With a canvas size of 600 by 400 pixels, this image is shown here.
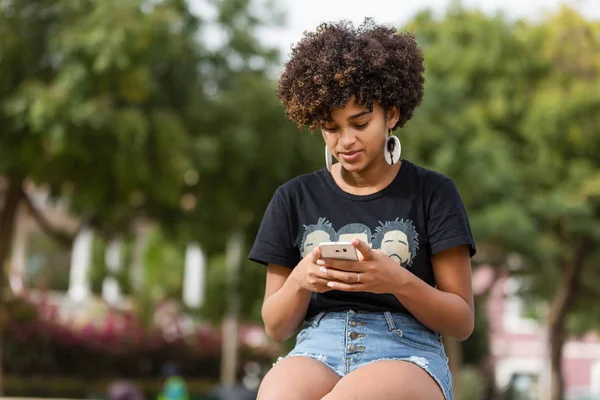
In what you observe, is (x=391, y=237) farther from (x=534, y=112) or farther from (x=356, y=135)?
(x=534, y=112)

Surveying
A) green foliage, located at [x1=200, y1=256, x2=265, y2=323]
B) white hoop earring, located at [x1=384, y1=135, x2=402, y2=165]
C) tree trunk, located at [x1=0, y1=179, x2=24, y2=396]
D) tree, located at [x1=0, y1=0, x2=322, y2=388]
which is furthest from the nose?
green foliage, located at [x1=200, y1=256, x2=265, y2=323]

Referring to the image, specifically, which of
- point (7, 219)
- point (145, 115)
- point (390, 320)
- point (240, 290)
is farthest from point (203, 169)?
point (390, 320)

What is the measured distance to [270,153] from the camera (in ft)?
37.8

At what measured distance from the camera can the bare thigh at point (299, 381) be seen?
7.84ft

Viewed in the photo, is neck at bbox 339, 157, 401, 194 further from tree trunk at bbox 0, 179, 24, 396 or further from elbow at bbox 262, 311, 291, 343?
tree trunk at bbox 0, 179, 24, 396

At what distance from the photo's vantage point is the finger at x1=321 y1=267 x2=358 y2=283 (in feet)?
7.60

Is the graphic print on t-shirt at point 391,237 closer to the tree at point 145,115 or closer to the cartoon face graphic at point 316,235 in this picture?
the cartoon face graphic at point 316,235

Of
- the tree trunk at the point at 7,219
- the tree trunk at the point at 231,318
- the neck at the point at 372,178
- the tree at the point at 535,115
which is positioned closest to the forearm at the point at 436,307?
the neck at the point at 372,178

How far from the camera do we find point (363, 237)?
2553mm

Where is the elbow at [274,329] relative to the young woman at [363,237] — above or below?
below

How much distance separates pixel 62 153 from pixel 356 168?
26.8ft

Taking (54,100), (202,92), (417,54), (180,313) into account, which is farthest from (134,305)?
(417,54)

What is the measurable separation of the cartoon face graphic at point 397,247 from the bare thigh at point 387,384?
0.28 m

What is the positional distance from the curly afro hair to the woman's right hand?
41 centimetres
